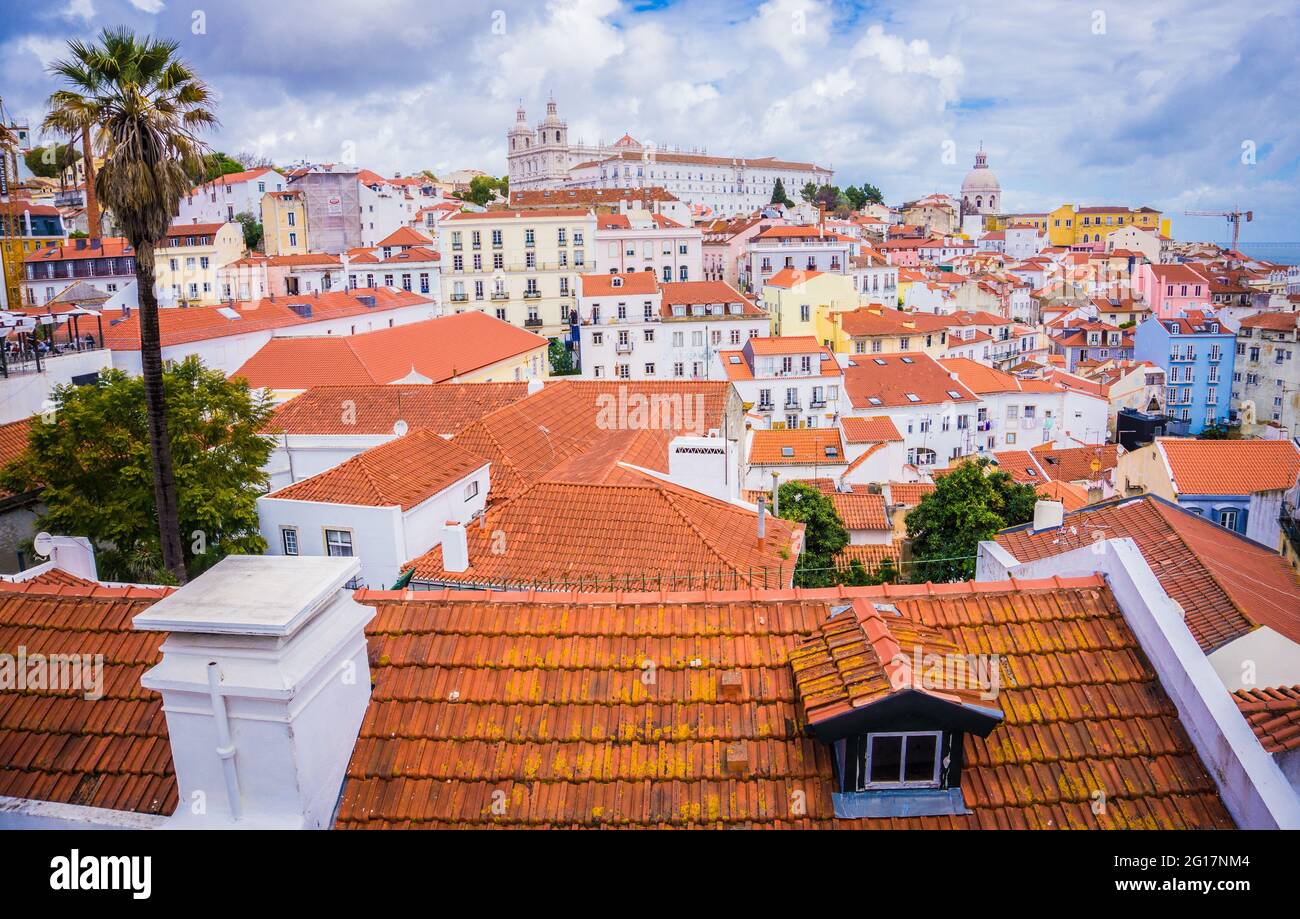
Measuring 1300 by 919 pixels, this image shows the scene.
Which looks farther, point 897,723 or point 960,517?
point 960,517

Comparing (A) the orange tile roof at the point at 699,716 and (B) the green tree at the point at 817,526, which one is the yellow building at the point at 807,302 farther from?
(A) the orange tile roof at the point at 699,716

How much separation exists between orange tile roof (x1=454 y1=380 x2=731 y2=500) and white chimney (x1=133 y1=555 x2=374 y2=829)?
14537mm

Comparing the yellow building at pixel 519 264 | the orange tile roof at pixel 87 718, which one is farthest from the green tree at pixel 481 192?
the orange tile roof at pixel 87 718

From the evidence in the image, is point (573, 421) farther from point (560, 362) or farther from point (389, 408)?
point (560, 362)

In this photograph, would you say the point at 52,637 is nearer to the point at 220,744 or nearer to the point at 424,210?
the point at 220,744

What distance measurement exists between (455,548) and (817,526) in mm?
18273

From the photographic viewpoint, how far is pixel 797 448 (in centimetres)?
4322

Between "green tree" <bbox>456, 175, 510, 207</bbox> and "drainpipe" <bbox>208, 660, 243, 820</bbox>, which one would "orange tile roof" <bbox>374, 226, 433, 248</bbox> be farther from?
"drainpipe" <bbox>208, 660, 243, 820</bbox>

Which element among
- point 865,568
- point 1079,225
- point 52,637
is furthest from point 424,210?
point 1079,225

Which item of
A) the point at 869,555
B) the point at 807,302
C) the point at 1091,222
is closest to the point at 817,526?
the point at 869,555

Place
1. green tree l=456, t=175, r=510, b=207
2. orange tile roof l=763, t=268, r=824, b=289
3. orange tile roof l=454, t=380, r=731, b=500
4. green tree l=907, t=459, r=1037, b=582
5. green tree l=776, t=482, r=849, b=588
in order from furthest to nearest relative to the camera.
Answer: green tree l=456, t=175, r=510, b=207 → orange tile roof l=763, t=268, r=824, b=289 → green tree l=907, t=459, r=1037, b=582 → green tree l=776, t=482, r=849, b=588 → orange tile roof l=454, t=380, r=731, b=500

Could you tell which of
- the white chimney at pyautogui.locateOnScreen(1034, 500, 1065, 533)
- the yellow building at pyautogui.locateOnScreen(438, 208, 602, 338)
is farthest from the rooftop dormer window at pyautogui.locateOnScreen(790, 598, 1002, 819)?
the yellow building at pyautogui.locateOnScreen(438, 208, 602, 338)

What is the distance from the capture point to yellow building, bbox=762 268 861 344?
2749 inches
